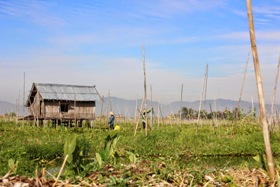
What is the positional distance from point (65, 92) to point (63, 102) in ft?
2.13

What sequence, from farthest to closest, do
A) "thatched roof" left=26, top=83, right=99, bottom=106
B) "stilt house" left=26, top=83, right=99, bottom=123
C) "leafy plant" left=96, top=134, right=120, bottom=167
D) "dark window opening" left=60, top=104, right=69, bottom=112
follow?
"dark window opening" left=60, top=104, right=69, bottom=112 < "thatched roof" left=26, top=83, right=99, bottom=106 < "stilt house" left=26, top=83, right=99, bottom=123 < "leafy plant" left=96, top=134, right=120, bottom=167

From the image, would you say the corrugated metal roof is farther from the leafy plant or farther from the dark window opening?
the leafy plant

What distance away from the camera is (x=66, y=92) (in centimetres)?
2722

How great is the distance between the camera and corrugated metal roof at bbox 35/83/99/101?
1048 inches

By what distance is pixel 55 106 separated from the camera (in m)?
26.7

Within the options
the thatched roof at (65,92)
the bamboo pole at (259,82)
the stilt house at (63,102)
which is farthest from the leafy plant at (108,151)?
the thatched roof at (65,92)

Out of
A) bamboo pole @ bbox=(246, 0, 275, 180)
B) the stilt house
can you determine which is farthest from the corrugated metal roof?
bamboo pole @ bbox=(246, 0, 275, 180)

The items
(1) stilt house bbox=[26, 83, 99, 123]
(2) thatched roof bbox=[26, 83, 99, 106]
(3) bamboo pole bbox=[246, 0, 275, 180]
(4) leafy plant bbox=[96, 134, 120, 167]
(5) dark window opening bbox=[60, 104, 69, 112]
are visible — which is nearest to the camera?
(4) leafy plant bbox=[96, 134, 120, 167]

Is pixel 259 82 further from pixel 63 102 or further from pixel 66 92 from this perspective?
pixel 66 92

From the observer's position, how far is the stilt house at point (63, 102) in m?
26.4

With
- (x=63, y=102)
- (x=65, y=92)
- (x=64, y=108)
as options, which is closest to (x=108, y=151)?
(x=63, y=102)

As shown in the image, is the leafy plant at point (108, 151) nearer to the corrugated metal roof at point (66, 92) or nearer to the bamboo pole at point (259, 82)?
the bamboo pole at point (259, 82)

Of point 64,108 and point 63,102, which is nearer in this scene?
point 63,102

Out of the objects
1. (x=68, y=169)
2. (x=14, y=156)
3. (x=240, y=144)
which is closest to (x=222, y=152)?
(x=240, y=144)
